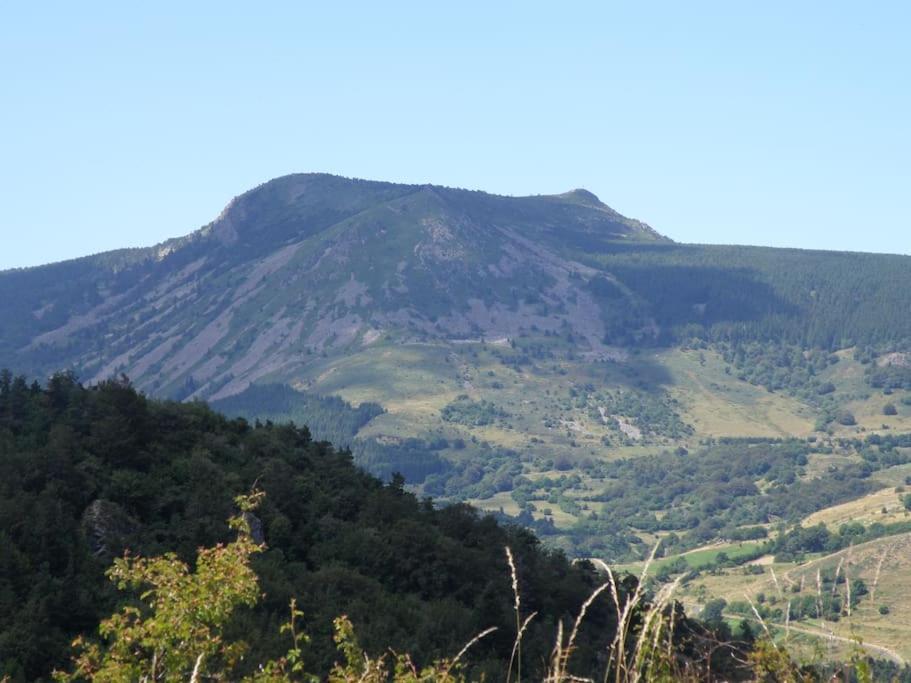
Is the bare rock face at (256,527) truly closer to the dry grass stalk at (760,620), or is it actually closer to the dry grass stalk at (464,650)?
the dry grass stalk at (464,650)

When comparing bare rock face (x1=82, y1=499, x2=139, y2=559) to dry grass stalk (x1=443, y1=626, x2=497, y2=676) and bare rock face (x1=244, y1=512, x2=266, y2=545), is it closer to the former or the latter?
bare rock face (x1=244, y1=512, x2=266, y2=545)

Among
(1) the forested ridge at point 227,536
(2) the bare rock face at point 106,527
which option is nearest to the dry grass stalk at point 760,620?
(1) the forested ridge at point 227,536

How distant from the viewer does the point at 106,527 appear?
6869 centimetres

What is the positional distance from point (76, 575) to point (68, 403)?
104 feet

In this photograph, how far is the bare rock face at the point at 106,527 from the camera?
66.9m

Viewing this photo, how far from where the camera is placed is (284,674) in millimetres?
19594

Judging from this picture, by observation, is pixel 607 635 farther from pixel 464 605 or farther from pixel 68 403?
pixel 68 403

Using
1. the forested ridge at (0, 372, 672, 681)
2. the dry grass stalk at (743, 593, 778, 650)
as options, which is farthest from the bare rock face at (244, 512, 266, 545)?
the dry grass stalk at (743, 593, 778, 650)

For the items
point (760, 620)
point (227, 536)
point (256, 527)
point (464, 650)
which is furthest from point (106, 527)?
point (760, 620)

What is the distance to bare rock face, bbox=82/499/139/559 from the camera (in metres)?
66.9

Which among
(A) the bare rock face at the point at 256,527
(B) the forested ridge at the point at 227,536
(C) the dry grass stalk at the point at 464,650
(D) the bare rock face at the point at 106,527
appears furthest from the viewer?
(A) the bare rock face at the point at 256,527

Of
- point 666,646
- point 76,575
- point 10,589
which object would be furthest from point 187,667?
point 76,575

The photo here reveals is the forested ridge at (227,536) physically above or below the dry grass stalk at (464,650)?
below

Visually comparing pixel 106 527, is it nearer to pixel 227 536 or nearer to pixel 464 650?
pixel 227 536
